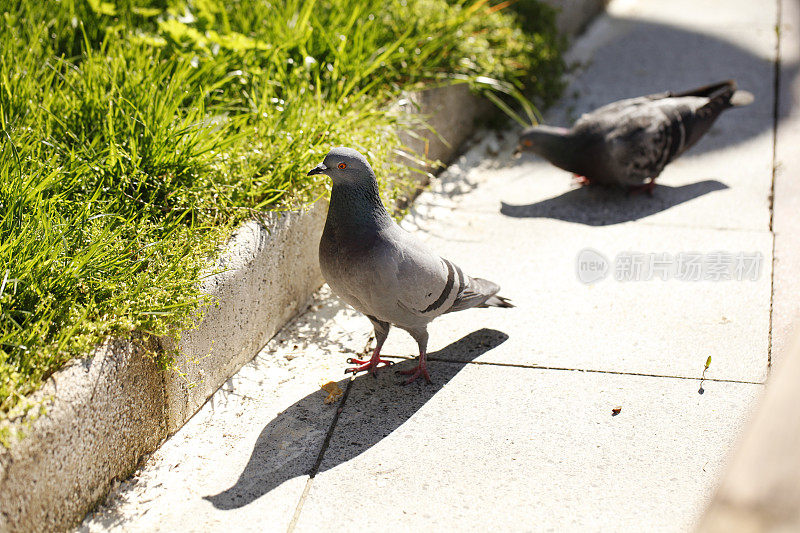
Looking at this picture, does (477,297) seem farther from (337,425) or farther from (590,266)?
(590,266)

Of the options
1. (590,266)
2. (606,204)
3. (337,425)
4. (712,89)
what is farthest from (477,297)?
(712,89)

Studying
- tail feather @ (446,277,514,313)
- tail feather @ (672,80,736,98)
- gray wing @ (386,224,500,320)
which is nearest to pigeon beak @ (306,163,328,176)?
gray wing @ (386,224,500,320)

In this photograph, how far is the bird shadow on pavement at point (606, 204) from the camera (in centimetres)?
489

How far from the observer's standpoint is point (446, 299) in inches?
130

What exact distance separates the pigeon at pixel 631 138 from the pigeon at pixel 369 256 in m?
2.11

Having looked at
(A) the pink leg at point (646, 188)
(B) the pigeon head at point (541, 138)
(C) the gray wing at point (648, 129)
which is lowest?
(A) the pink leg at point (646, 188)

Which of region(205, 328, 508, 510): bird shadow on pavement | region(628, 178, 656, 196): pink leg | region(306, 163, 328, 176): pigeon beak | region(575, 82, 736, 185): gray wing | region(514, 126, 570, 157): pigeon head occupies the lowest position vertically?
region(205, 328, 508, 510): bird shadow on pavement

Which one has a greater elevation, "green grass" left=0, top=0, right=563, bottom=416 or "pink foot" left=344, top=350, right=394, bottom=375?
"green grass" left=0, top=0, right=563, bottom=416

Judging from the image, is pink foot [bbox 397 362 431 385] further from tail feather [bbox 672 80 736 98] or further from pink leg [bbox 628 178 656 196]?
tail feather [bbox 672 80 736 98]

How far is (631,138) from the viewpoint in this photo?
4.80 meters

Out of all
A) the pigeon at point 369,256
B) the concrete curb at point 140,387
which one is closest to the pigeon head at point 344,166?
the pigeon at point 369,256

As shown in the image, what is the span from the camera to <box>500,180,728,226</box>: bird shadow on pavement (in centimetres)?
489

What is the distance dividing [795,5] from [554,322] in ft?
18.7

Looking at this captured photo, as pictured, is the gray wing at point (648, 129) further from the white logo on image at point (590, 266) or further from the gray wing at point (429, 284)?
the gray wing at point (429, 284)
